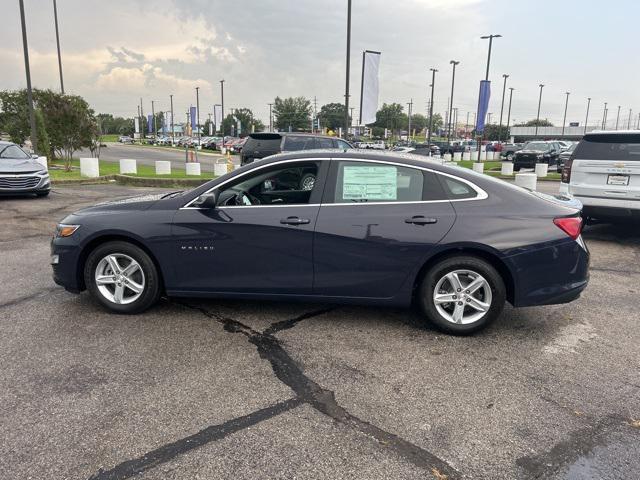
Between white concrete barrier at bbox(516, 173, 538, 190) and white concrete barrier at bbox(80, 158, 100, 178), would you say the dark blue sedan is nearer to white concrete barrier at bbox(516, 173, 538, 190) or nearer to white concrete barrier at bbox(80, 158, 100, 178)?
white concrete barrier at bbox(516, 173, 538, 190)

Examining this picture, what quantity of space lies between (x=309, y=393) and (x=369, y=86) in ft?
62.0

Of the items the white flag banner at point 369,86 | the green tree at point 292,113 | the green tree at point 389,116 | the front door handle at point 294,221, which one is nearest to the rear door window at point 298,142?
the white flag banner at point 369,86

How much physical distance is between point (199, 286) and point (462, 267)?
2.30 meters

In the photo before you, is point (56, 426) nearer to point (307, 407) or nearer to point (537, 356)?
point (307, 407)

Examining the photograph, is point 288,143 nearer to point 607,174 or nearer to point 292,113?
point 607,174

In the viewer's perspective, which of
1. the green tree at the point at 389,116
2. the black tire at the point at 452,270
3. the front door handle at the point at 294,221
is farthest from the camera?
the green tree at the point at 389,116

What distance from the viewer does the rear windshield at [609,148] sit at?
24.8ft

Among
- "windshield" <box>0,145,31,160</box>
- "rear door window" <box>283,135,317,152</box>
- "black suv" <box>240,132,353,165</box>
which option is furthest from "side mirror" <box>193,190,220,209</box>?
"windshield" <box>0,145,31,160</box>

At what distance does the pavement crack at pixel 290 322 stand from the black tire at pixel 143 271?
1.12m

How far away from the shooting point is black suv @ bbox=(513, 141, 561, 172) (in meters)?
27.7

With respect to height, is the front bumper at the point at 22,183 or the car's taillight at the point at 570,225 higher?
the car's taillight at the point at 570,225

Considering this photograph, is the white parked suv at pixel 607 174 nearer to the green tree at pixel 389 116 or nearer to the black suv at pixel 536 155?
the black suv at pixel 536 155

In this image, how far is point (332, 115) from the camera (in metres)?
127

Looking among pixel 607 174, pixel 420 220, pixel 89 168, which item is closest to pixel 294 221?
pixel 420 220
